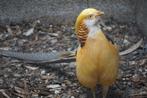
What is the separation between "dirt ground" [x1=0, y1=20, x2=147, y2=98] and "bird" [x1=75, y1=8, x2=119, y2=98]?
1.44 ft

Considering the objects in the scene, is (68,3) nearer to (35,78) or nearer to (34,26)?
(34,26)

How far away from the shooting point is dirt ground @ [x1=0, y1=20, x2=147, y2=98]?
12.2 feet

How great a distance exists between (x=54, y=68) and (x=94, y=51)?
99 cm

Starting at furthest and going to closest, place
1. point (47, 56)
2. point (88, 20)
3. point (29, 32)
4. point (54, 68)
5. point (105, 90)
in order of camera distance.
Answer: point (29, 32) → point (47, 56) → point (54, 68) → point (105, 90) → point (88, 20)

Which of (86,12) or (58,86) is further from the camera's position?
(58,86)

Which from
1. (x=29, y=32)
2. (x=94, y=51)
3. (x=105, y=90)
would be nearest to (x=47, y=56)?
(x=29, y=32)

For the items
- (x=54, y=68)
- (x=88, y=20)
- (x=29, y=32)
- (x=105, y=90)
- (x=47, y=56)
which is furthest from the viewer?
(x=29, y=32)

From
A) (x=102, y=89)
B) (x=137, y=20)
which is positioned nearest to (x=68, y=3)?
(x=137, y=20)

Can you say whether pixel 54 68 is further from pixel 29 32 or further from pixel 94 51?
pixel 94 51

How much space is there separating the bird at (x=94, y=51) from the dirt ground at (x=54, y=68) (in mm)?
439

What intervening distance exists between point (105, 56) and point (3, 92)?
3.19 ft

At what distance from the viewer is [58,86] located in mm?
3816

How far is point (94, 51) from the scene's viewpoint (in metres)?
3.11

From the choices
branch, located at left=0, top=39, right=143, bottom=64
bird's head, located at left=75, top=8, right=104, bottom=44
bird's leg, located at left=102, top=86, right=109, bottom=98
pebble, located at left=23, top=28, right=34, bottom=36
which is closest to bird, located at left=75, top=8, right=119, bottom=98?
bird's head, located at left=75, top=8, right=104, bottom=44
